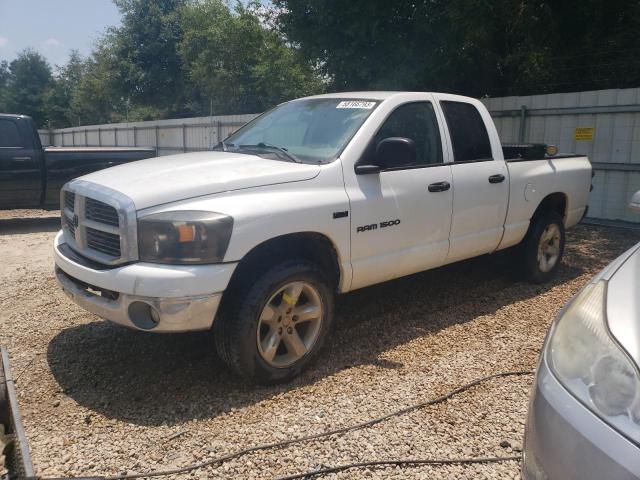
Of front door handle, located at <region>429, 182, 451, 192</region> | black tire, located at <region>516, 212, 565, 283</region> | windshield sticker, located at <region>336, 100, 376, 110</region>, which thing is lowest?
black tire, located at <region>516, 212, 565, 283</region>

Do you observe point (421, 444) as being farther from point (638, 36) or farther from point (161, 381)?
point (638, 36)

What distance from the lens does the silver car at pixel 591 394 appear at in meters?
1.58

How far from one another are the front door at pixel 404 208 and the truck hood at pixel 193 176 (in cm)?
50

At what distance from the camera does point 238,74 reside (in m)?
25.6

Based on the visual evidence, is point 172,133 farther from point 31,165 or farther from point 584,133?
point 584,133

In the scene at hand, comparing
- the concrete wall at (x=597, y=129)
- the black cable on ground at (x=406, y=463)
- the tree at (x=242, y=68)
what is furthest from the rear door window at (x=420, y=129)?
the tree at (x=242, y=68)

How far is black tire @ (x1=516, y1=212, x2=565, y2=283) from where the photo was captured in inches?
219

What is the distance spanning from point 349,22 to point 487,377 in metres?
8.28

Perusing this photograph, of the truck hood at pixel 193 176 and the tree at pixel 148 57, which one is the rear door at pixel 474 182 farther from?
the tree at pixel 148 57

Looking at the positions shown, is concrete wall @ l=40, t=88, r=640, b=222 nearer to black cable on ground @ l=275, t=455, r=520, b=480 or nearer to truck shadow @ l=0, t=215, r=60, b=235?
black cable on ground @ l=275, t=455, r=520, b=480

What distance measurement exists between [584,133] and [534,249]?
177 inches

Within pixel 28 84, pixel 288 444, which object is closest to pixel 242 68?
pixel 288 444

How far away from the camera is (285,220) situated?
3.39m

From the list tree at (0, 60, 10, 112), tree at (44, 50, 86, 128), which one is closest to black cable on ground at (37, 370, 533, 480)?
tree at (44, 50, 86, 128)
